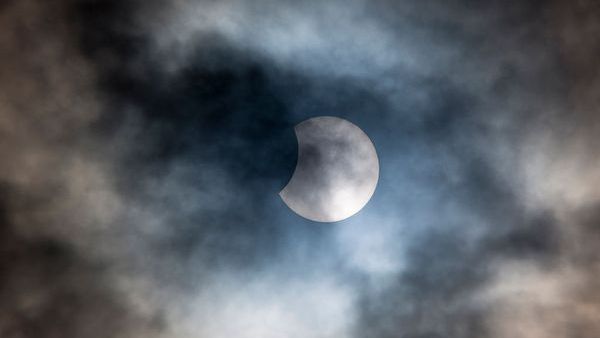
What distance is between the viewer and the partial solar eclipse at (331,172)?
9.12 metres

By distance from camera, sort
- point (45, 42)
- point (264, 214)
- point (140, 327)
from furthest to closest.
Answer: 1. point (264, 214)
2. point (140, 327)
3. point (45, 42)

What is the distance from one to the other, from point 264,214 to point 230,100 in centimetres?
247

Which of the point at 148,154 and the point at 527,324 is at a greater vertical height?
the point at 148,154

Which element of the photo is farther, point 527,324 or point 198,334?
point 527,324

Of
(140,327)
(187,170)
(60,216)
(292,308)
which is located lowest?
(140,327)

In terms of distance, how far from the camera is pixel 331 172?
9453mm

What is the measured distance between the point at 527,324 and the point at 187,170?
26.3 ft

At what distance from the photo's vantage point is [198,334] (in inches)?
336

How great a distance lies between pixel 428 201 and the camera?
9.22 m

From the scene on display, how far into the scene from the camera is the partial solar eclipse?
9125 mm

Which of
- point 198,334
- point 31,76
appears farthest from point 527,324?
point 31,76

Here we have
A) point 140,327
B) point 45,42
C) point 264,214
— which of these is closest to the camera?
point 45,42

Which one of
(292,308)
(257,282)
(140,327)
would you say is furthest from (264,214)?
(140,327)

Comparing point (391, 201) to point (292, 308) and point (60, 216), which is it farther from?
point (60, 216)
